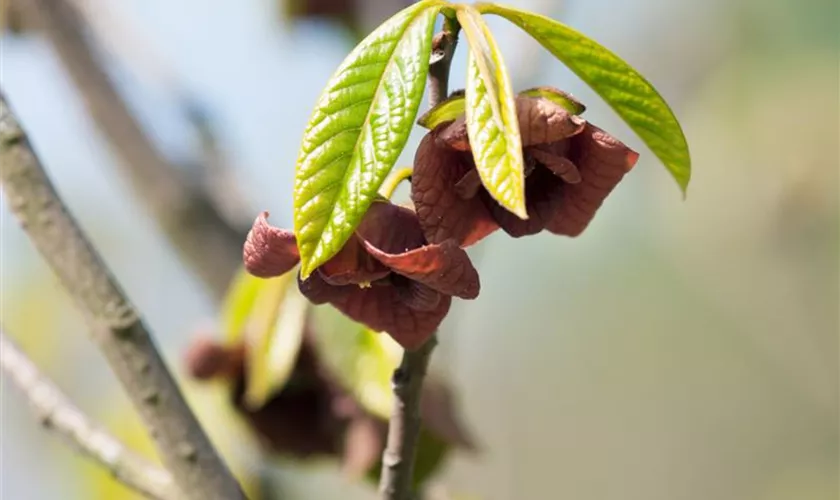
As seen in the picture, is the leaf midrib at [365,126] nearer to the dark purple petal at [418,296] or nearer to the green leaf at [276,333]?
the dark purple petal at [418,296]

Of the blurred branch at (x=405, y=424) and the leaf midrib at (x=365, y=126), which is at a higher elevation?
the leaf midrib at (x=365, y=126)

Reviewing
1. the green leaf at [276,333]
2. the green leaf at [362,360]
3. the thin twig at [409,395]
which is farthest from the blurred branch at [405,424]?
the green leaf at [276,333]

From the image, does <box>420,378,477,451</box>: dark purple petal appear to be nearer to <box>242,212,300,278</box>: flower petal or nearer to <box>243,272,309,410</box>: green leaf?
<box>243,272,309,410</box>: green leaf

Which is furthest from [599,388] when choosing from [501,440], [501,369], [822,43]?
[822,43]

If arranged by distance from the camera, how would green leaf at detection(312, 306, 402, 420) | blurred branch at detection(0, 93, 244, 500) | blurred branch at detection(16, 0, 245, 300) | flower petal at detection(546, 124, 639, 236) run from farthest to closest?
blurred branch at detection(16, 0, 245, 300) < green leaf at detection(312, 306, 402, 420) < blurred branch at detection(0, 93, 244, 500) < flower petal at detection(546, 124, 639, 236)

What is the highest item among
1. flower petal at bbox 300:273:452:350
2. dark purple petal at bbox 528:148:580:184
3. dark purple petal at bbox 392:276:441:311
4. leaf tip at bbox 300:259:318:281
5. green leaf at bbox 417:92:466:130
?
green leaf at bbox 417:92:466:130

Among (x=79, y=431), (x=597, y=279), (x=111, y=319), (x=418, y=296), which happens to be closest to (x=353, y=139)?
(x=418, y=296)

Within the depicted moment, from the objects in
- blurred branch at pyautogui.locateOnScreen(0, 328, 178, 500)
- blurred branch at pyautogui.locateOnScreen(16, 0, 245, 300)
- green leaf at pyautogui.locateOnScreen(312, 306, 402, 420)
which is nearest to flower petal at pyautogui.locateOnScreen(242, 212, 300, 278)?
blurred branch at pyautogui.locateOnScreen(0, 328, 178, 500)

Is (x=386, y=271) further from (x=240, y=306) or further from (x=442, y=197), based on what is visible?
(x=240, y=306)
